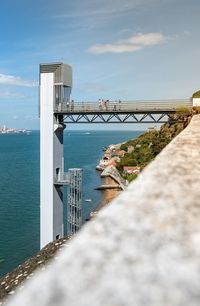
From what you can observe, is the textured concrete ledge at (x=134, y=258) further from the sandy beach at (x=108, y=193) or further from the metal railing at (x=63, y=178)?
the sandy beach at (x=108, y=193)

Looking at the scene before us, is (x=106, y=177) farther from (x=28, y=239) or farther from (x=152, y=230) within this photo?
(x=152, y=230)

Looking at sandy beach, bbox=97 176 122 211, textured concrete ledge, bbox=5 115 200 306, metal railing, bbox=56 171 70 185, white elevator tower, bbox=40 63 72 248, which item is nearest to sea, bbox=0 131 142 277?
sandy beach, bbox=97 176 122 211

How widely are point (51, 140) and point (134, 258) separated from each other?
2263 centimetres

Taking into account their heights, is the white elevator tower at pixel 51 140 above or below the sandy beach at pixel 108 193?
above

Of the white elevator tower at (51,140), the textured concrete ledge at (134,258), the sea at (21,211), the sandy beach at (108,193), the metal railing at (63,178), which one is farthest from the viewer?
the sandy beach at (108,193)

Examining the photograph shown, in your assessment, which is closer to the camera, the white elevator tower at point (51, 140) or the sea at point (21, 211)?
the white elevator tower at point (51, 140)

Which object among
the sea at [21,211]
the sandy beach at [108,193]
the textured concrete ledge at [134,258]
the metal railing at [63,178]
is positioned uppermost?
the textured concrete ledge at [134,258]

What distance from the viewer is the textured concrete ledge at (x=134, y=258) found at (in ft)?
5.27

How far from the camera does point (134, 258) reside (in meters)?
1.82

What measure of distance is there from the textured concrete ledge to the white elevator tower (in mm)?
21966

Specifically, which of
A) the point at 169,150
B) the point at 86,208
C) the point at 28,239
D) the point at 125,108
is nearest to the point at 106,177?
the point at 86,208

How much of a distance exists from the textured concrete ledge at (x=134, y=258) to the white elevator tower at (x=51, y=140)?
22.0 meters

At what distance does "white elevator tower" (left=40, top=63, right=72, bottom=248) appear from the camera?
78.4 feet

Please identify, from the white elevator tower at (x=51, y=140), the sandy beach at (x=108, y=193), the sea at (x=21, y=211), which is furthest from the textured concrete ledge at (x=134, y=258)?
the sandy beach at (x=108, y=193)
